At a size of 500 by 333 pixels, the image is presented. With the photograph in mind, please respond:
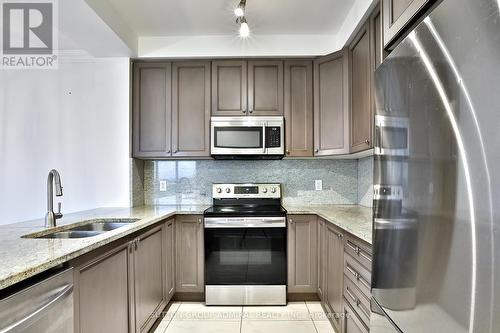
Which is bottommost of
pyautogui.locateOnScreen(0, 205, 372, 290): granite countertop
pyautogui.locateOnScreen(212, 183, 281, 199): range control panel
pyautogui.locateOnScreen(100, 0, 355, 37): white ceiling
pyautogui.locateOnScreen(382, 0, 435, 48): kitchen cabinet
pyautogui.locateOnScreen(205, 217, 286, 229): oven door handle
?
pyautogui.locateOnScreen(205, 217, 286, 229): oven door handle

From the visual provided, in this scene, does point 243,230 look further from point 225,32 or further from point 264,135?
point 225,32

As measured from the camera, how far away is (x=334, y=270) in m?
2.14

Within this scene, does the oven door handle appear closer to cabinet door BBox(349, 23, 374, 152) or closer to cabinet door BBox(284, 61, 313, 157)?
cabinet door BBox(284, 61, 313, 157)

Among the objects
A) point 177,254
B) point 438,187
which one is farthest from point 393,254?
point 177,254

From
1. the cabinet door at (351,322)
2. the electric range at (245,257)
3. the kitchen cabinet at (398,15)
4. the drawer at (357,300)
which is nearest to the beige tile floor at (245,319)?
the electric range at (245,257)

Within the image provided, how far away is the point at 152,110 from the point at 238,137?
94cm

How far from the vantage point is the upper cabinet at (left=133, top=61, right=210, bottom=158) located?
2.94 metres

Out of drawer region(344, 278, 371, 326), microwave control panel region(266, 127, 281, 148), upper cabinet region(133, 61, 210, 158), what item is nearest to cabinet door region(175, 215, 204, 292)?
upper cabinet region(133, 61, 210, 158)

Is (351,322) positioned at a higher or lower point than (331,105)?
lower

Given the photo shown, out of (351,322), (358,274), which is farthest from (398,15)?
(351,322)

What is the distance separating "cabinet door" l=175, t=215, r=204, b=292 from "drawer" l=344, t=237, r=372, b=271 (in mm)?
1417

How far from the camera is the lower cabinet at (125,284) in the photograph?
4.25 ft

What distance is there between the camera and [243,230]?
2635mm

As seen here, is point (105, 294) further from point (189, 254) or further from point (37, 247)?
point (189, 254)
